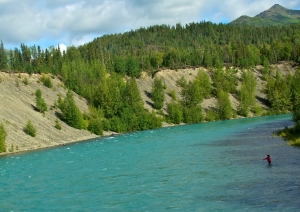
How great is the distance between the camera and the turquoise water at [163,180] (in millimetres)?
30234

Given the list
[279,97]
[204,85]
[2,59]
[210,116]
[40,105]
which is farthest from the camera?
[2,59]

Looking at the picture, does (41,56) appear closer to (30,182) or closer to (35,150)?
(35,150)

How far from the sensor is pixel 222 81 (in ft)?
533

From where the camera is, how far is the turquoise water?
30234mm

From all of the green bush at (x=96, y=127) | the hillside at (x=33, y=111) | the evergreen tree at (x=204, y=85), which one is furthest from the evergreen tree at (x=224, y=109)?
the green bush at (x=96, y=127)

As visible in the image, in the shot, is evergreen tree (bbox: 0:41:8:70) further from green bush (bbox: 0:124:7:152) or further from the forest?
Result: green bush (bbox: 0:124:7:152)

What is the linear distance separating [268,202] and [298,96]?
12307 centimetres

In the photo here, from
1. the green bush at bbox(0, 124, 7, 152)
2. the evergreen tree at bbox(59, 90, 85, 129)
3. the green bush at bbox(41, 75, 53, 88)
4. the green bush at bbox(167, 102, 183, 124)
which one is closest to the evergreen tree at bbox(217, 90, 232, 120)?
the green bush at bbox(167, 102, 183, 124)

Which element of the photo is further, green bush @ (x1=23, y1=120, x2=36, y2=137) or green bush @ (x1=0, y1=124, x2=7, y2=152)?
green bush @ (x1=23, y1=120, x2=36, y2=137)

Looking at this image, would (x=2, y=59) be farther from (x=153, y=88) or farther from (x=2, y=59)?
(x=153, y=88)

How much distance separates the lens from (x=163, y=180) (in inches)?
1539

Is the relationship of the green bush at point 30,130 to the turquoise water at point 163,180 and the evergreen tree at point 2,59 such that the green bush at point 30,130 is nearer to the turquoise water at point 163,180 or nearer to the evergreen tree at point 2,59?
the turquoise water at point 163,180

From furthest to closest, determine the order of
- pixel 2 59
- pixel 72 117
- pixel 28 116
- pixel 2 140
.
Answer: pixel 2 59 → pixel 72 117 → pixel 28 116 → pixel 2 140

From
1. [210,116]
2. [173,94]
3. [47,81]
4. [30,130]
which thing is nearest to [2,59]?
[47,81]
